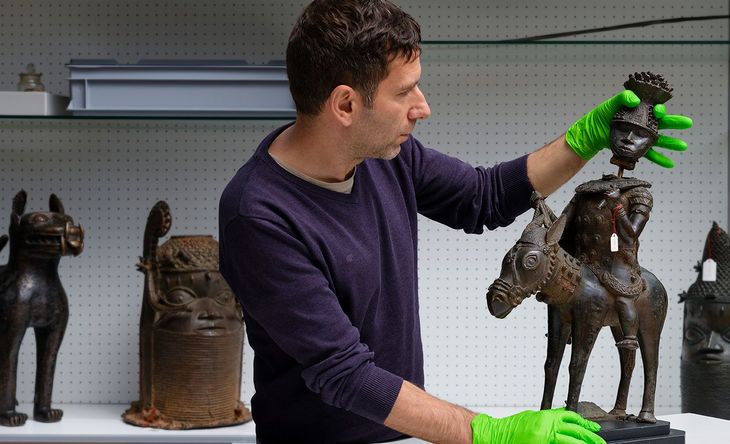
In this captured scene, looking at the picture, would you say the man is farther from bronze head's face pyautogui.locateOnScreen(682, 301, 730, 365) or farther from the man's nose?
bronze head's face pyautogui.locateOnScreen(682, 301, 730, 365)

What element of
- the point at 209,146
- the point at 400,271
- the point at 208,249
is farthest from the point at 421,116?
the point at 209,146

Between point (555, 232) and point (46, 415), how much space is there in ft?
4.53

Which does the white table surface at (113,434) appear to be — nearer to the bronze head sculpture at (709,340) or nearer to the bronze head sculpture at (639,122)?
the bronze head sculpture at (709,340)

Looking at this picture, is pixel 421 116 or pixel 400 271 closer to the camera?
pixel 421 116

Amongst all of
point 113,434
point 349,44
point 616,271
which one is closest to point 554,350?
point 616,271

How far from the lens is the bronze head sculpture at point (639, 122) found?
1.56 meters

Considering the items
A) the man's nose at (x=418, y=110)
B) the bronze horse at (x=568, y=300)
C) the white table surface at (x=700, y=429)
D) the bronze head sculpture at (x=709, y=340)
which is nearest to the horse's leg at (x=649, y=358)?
the bronze horse at (x=568, y=300)

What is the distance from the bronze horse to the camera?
1483 mm

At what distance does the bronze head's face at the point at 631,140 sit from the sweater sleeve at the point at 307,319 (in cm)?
50

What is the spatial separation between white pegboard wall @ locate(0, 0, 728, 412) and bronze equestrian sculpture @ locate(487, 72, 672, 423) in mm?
930

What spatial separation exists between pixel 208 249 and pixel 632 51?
1.14 m

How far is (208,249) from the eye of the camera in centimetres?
235

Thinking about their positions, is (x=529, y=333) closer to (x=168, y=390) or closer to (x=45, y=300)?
(x=168, y=390)

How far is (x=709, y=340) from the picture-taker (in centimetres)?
217
